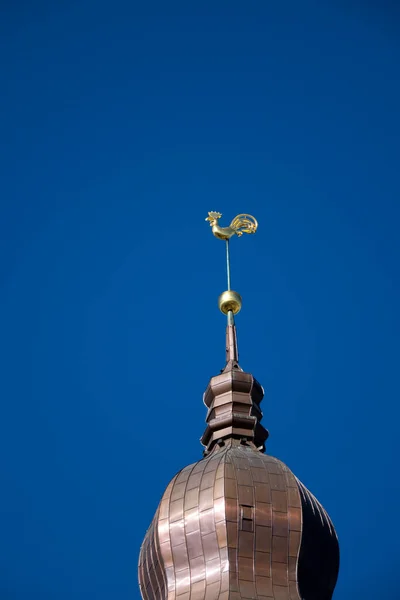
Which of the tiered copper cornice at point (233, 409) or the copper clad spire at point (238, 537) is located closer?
the copper clad spire at point (238, 537)

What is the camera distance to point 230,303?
6425 centimetres

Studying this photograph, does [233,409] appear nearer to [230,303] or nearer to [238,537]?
[230,303]

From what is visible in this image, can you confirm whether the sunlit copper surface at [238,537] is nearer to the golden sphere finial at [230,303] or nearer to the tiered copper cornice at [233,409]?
the tiered copper cornice at [233,409]

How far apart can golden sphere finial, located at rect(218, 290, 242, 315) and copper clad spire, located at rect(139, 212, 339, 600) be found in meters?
6.06

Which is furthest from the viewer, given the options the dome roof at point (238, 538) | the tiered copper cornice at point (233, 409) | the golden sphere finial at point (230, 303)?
the golden sphere finial at point (230, 303)

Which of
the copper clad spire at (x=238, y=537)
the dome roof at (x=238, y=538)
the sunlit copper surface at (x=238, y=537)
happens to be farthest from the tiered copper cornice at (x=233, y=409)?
the dome roof at (x=238, y=538)

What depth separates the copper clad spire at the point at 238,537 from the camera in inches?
2159

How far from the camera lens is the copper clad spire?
5484 centimetres

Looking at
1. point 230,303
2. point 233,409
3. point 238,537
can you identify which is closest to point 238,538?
point 238,537

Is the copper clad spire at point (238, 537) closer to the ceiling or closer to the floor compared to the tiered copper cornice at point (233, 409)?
closer to the floor

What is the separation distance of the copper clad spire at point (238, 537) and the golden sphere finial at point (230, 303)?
606 centimetres

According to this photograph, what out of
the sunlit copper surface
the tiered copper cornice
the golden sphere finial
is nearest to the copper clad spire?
the sunlit copper surface

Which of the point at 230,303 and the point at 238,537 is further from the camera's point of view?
the point at 230,303

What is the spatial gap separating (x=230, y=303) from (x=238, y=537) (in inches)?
413
